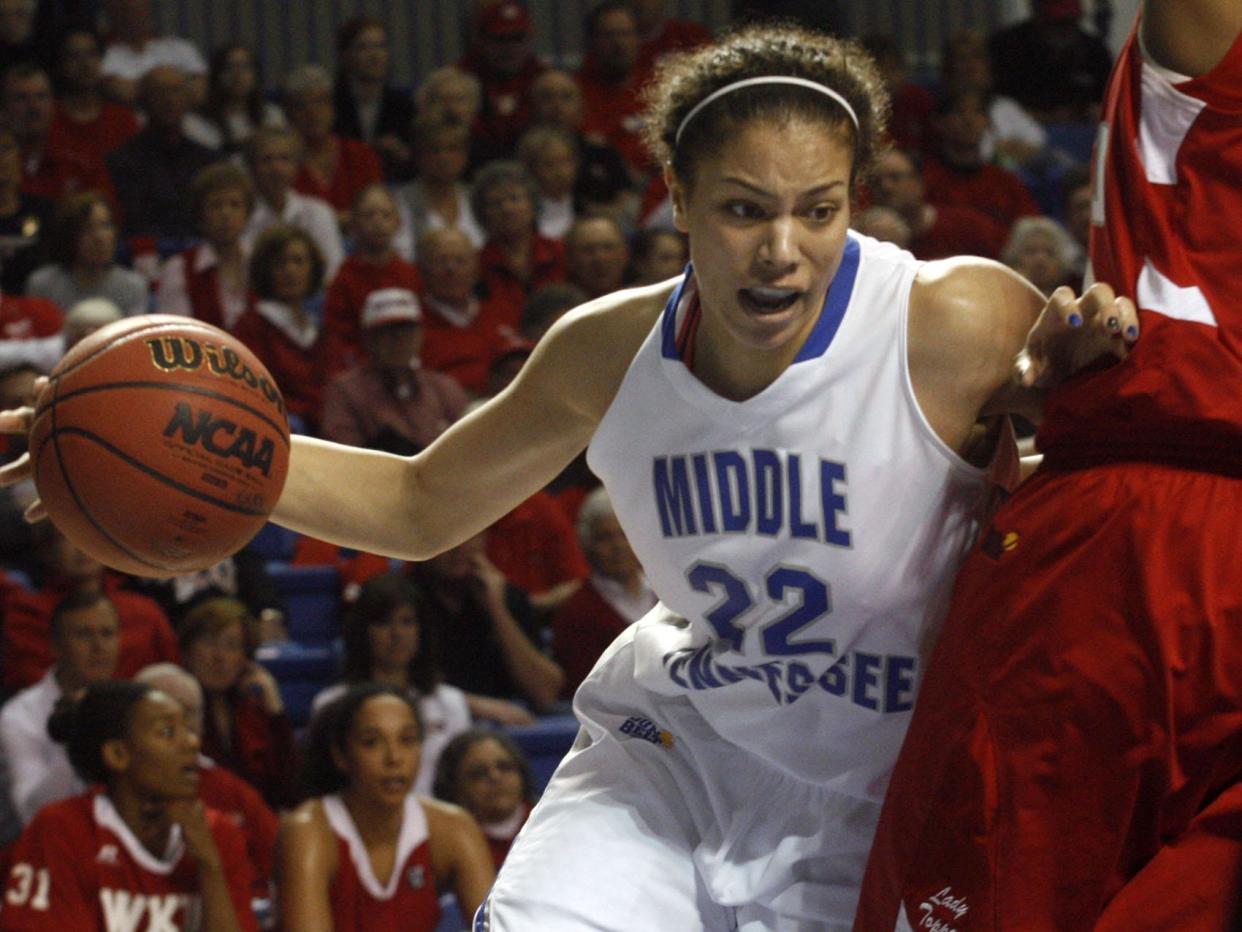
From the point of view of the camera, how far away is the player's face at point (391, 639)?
486cm

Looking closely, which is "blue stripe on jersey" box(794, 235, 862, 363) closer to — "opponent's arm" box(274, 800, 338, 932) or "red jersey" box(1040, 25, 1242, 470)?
"red jersey" box(1040, 25, 1242, 470)

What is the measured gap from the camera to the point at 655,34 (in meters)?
8.62

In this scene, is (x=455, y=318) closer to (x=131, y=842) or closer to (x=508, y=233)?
(x=508, y=233)

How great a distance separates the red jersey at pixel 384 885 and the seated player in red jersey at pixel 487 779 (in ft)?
0.77

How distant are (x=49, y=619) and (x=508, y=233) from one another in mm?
2559

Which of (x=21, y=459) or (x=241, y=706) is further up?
(x=21, y=459)

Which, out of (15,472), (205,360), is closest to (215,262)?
(15,472)

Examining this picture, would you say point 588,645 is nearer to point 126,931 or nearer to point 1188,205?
point 126,931

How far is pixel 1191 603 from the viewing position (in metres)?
1.89

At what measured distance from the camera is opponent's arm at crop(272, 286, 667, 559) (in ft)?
8.43

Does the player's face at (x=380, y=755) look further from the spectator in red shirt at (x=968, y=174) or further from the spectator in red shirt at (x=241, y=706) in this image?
the spectator in red shirt at (x=968, y=174)

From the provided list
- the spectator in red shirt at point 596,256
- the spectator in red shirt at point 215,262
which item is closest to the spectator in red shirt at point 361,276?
the spectator in red shirt at point 215,262

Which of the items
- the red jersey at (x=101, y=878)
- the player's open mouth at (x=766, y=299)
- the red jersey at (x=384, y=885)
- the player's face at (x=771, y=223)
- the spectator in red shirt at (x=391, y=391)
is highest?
the player's face at (x=771, y=223)

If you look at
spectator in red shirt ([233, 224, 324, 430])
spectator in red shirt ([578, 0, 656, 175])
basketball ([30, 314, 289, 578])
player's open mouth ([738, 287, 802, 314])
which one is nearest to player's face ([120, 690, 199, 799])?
basketball ([30, 314, 289, 578])
